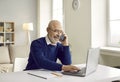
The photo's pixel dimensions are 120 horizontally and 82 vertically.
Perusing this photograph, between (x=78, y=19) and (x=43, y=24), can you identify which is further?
(x=43, y=24)

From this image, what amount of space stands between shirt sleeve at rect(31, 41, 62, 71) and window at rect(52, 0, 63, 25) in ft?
13.0

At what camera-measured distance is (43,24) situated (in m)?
7.02

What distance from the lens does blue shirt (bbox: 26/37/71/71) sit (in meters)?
2.09

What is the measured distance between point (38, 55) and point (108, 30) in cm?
233

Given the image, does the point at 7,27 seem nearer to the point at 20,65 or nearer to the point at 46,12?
the point at 46,12

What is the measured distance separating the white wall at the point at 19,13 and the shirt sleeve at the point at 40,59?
16.3 feet

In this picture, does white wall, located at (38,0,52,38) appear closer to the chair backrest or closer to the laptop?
the chair backrest

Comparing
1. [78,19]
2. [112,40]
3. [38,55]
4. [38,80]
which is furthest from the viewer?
[78,19]

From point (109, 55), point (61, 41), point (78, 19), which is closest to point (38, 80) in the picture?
point (61, 41)

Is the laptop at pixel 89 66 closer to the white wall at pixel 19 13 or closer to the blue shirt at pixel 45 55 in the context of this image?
the blue shirt at pixel 45 55

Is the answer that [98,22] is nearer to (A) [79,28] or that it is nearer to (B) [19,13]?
(A) [79,28]

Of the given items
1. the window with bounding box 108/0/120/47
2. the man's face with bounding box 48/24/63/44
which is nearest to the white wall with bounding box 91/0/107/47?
the window with bounding box 108/0/120/47

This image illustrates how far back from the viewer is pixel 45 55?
235 cm

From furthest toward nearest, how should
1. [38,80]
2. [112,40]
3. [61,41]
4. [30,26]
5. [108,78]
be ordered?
1. [30,26]
2. [112,40]
3. [61,41]
4. [108,78]
5. [38,80]
